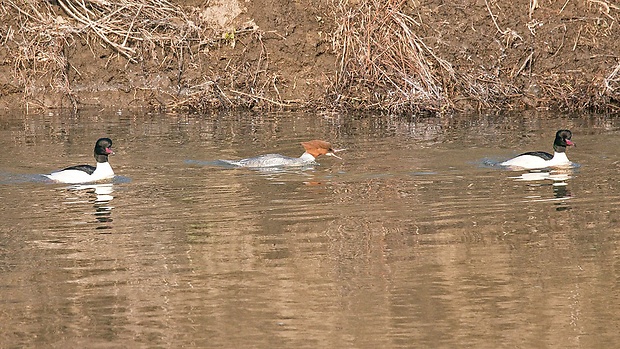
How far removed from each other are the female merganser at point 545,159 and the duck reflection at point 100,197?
4.77 m

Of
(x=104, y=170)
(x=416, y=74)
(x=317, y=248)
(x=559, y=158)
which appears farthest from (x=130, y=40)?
(x=317, y=248)

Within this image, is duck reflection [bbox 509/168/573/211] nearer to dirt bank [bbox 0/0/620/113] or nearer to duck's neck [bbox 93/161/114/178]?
duck's neck [bbox 93/161/114/178]

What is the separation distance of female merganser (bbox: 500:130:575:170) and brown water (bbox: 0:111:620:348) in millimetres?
279

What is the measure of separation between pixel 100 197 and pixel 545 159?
5388 millimetres

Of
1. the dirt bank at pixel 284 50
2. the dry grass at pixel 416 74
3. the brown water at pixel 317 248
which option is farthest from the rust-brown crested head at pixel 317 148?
the dirt bank at pixel 284 50

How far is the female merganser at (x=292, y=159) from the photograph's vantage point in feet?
51.6

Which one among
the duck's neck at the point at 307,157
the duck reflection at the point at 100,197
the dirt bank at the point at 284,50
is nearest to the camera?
the duck reflection at the point at 100,197

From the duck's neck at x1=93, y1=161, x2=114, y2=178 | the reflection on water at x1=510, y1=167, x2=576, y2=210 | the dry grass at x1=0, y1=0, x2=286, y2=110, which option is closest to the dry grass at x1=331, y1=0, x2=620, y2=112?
the dry grass at x1=0, y1=0, x2=286, y2=110

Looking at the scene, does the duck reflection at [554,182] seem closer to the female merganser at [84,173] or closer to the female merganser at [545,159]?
the female merganser at [545,159]

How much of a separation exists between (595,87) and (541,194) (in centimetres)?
763

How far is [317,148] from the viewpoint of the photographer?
16.0 metres

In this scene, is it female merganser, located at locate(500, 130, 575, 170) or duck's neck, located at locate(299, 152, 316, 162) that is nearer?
female merganser, located at locate(500, 130, 575, 170)

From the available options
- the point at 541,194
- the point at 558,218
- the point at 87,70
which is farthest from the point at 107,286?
the point at 87,70

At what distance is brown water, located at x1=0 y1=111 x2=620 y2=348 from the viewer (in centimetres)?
813
